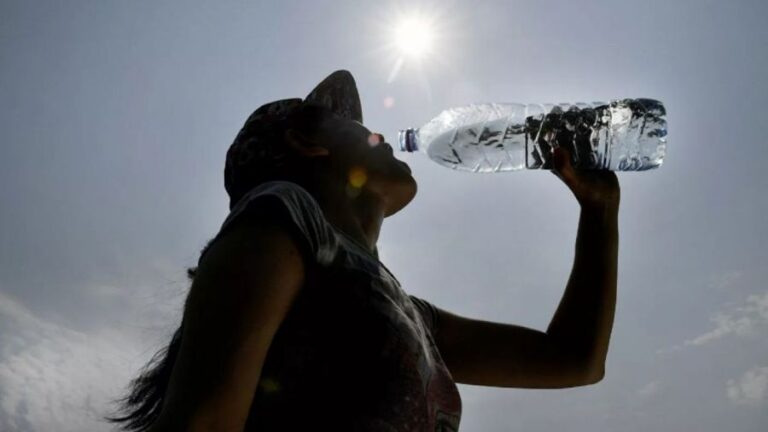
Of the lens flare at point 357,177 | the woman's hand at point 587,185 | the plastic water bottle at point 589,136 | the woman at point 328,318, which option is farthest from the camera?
the plastic water bottle at point 589,136

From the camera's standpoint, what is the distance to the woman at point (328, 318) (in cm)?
137

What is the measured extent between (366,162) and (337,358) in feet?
4.13

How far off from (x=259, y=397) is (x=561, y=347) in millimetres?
1792

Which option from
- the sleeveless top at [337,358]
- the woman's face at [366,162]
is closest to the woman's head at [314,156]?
the woman's face at [366,162]

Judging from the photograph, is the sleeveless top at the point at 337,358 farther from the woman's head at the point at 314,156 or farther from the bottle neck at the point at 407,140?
the bottle neck at the point at 407,140

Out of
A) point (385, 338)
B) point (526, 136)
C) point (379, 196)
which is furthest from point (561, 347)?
point (526, 136)

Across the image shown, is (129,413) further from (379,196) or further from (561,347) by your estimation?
(561,347)

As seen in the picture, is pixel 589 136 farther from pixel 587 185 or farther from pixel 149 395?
pixel 149 395

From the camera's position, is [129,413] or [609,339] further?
[609,339]

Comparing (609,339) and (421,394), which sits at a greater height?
(609,339)

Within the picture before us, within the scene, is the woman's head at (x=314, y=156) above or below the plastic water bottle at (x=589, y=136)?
below

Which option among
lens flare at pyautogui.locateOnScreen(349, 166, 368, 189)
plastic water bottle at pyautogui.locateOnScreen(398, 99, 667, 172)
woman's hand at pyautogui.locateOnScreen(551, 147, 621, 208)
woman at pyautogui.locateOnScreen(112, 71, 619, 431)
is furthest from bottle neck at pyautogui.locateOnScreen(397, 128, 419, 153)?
lens flare at pyautogui.locateOnScreen(349, 166, 368, 189)

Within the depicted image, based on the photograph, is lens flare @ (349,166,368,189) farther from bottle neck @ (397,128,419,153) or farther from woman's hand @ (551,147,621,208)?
bottle neck @ (397,128,419,153)

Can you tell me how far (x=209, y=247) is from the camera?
1.62 m
